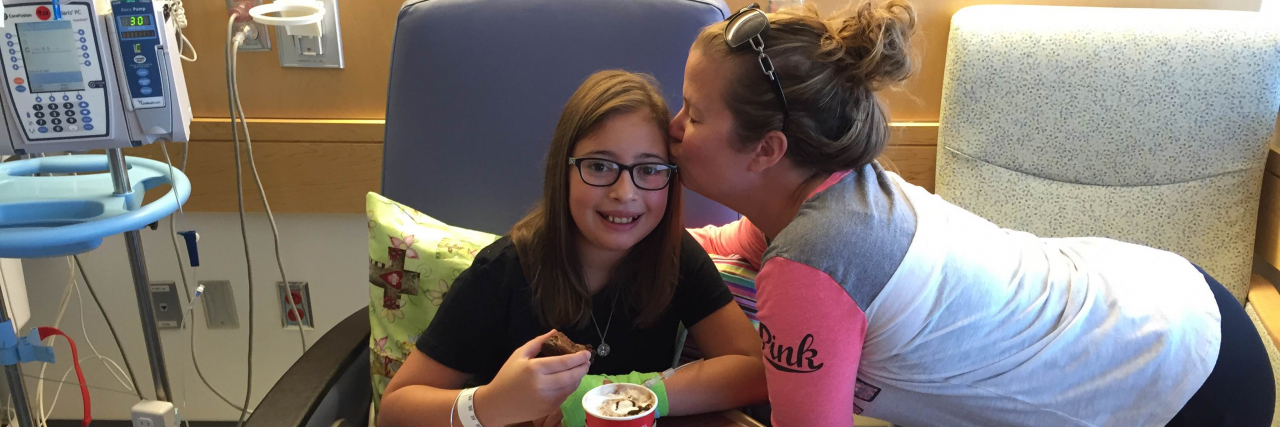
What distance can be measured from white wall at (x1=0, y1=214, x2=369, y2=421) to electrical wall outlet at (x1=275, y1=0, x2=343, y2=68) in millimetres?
345

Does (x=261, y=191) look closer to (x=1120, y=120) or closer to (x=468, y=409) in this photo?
(x=468, y=409)

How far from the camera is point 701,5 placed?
1.31 meters

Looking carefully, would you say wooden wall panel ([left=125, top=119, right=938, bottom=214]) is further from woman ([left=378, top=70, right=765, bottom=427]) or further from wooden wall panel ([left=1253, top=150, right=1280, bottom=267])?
woman ([left=378, top=70, right=765, bottom=427])

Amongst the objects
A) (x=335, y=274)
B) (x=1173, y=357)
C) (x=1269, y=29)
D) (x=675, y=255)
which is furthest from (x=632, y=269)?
(x=1269, y=29)

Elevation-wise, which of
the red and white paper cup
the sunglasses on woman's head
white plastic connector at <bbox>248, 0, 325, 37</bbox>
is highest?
the sunglasses on woman's head

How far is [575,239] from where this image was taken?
1.17 metres

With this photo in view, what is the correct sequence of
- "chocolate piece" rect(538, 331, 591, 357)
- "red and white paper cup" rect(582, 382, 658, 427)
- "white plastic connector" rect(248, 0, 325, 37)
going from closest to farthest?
"red and white paper cup" rect(582, 382, 658, 427)
"chocolate piece" rect(538, 331, 591, 357)
"white plastic connector" rect(248, 0, 325, 37)

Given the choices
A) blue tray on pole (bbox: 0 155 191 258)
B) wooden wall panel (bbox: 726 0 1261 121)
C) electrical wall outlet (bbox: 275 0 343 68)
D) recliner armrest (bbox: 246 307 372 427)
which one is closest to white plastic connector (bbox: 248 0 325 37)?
electrical wall outlet (bbox: 275 0 343 68)

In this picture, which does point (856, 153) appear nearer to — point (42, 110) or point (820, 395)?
point (820, 395)

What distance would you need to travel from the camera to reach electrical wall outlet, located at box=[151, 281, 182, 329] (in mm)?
1924

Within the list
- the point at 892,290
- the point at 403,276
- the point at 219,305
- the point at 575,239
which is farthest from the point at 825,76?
the point at 219,305

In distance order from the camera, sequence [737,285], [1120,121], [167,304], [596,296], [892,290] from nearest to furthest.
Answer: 1. [892,290]
2. [596,296]
3. [737,285]
4. [1120,121]
5. [167,304]

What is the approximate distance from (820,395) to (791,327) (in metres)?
0.09

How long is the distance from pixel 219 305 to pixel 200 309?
5cm
